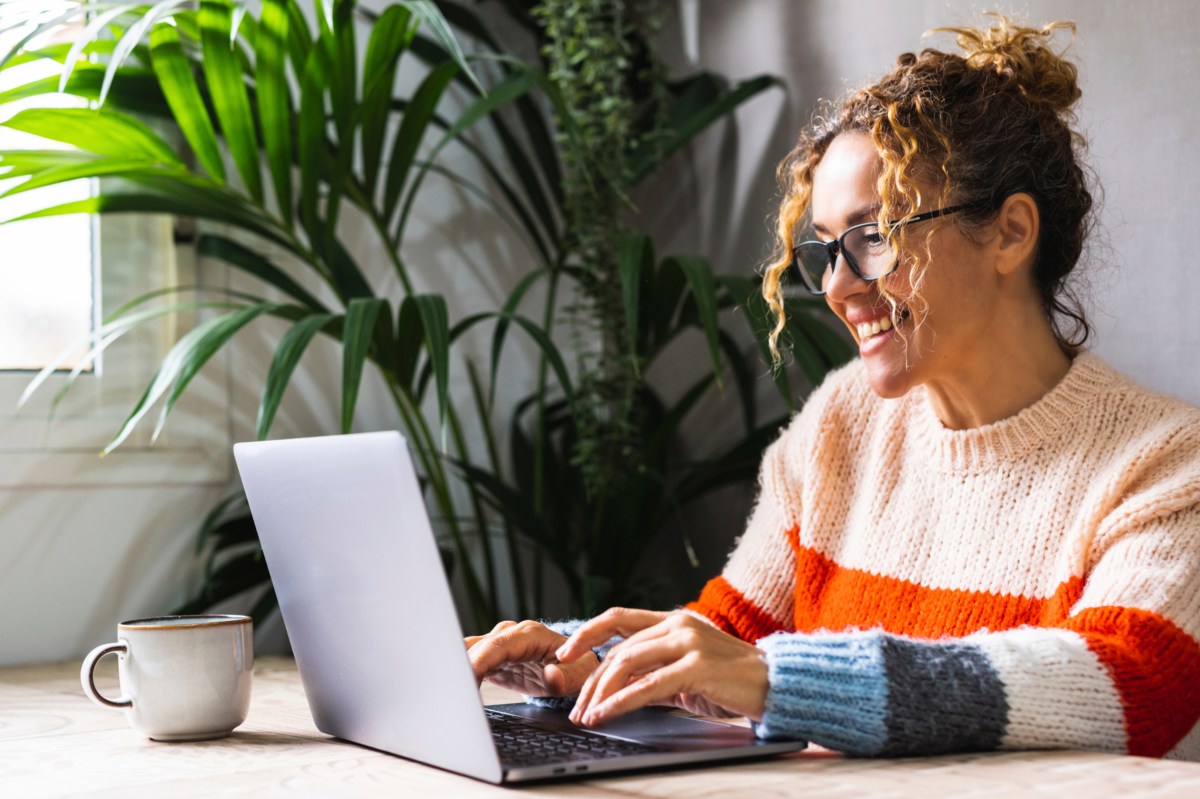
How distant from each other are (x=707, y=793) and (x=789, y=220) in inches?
33.0

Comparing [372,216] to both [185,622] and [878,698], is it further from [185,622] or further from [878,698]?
[878,698]

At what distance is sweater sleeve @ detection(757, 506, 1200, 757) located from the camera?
884 mm

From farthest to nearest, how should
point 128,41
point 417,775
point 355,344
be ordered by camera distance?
1. point 355,344
2. point 128,41
3. point 417,775

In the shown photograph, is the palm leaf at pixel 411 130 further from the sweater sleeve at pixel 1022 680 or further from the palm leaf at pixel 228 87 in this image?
the sweater sleeve at pixel 1022 680

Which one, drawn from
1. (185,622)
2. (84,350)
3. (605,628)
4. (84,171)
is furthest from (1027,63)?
(84,350)

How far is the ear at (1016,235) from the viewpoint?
1266mm

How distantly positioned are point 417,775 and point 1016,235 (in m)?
0.81

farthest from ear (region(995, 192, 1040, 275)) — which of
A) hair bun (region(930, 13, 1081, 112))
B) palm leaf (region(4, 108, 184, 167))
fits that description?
palm leaf (region(4, 108, 184, 167))

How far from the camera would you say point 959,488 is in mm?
1300

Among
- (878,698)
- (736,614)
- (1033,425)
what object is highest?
(1033,425)

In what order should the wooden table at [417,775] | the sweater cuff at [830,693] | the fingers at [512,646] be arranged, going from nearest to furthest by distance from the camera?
the wooden table at [417,775], the sweater cuff at [830,693], the fingers at [512,646]

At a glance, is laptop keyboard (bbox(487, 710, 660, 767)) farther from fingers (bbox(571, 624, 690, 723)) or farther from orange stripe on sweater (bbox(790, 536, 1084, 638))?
orange stripe on sweater (bbox(790, 536, 1084, 638))

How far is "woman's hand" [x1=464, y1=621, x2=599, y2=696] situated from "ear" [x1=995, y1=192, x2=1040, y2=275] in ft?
1.90

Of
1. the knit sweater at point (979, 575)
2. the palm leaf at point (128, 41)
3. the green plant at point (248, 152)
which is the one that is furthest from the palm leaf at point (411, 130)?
the knit sweater at point (979, 575)
